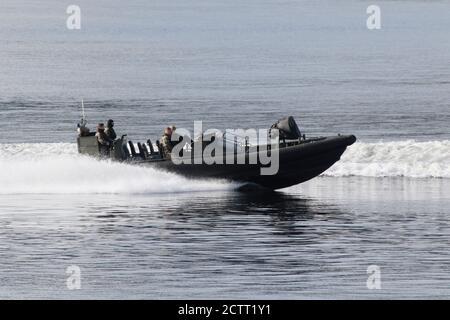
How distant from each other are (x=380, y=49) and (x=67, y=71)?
30.4 m

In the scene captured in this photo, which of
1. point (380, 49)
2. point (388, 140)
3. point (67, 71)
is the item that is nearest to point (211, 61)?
point (67, 71)

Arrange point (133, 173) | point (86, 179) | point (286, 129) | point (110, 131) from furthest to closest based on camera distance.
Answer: point (86, 179) → point (110, 131) → point (133, 173) → point (286, 129)

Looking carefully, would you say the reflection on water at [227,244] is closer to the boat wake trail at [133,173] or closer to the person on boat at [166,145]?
the boat wake trail at [133,173]

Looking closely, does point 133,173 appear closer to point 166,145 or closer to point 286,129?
point 166,145

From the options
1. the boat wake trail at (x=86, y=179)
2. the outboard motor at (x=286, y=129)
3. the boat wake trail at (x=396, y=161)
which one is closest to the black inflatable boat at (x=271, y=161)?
the outboard motor at (x=286, y=129)

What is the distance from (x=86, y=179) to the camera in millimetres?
35500

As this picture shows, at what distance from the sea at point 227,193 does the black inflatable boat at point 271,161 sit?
0.37 m

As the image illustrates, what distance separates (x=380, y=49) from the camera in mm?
116625

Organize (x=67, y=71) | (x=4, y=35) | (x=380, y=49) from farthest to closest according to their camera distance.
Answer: (x=4, y=35)
(x=380, y=49)
(x=67, y=71)

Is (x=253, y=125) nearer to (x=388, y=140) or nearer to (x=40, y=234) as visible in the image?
(x=388, y=140)

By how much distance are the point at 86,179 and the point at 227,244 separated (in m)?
11.9

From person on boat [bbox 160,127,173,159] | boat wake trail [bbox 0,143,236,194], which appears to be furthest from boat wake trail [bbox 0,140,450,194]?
person on boat [bbox 160,127,173,159]

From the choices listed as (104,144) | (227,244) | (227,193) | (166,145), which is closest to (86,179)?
(104,144)

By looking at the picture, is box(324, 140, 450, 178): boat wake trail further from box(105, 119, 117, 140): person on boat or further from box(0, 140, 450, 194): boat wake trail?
box(105, 119, 117, 140): person on boat
